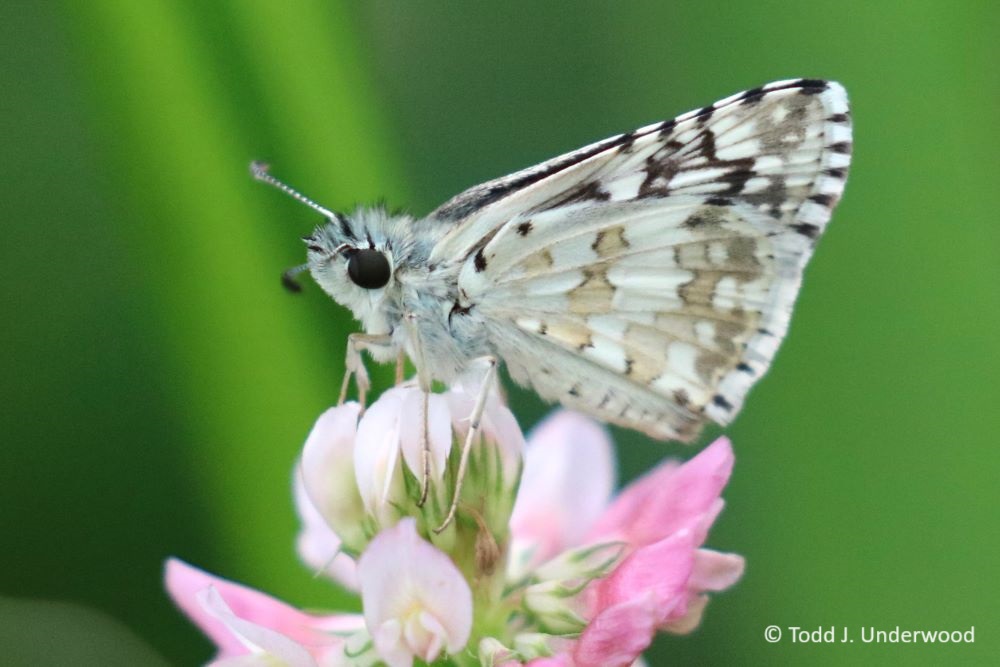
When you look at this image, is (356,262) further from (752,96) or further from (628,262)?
(752,96)

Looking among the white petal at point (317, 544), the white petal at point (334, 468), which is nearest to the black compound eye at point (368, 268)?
the white petal at point (334, 468)

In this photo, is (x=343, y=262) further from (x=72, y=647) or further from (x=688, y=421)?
(x=72, y=647)

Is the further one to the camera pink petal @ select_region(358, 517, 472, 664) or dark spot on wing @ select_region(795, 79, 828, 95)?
dark spot on wing @ select_region(795, 79, 828, 95)

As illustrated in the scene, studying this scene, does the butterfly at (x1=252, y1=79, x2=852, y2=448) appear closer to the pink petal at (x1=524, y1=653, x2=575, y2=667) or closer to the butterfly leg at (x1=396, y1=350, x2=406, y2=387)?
the butterfly leg at (x1=396, y1=350, x2=406, y2=387)

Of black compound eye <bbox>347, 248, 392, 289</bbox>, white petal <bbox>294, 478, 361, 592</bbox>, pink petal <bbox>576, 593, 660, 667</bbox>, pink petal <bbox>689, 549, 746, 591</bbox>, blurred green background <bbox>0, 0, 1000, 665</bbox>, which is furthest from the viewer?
blurred green background <bbox>0, 0, 1000, 665</bbox>

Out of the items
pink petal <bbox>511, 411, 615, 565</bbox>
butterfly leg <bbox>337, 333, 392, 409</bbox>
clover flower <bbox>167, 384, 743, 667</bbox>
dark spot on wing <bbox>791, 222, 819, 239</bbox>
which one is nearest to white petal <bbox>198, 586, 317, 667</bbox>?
clover flower <bbox>167, 384, 743, 667</bbox>

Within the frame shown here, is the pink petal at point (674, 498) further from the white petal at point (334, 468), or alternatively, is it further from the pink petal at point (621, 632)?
the white petal at point (334, 468)
